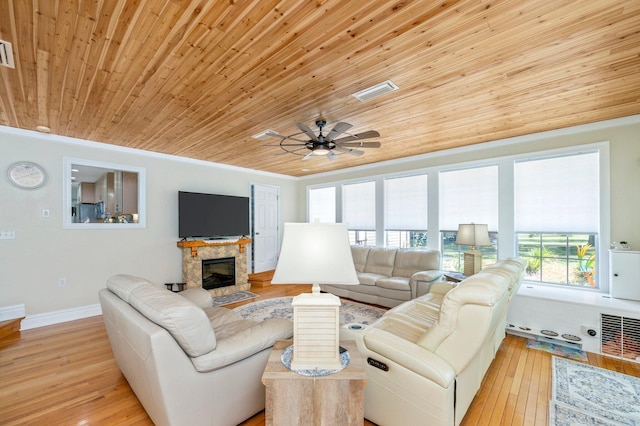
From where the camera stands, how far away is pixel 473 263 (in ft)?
12.2

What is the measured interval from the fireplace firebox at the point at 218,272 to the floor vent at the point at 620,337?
18.0 feet

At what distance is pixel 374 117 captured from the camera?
310 centimetres

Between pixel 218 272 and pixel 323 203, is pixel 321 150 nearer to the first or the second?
pixel 218 272

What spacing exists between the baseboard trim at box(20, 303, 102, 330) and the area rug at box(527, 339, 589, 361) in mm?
5948

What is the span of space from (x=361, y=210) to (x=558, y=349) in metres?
3.93

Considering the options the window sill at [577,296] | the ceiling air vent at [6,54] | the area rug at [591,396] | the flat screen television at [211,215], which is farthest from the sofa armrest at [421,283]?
the ceiling air vent at [6,54]

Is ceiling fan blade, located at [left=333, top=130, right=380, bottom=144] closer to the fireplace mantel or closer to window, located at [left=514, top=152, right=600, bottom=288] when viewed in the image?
window, located at [left=514, top=152, right=600, bottom=288]

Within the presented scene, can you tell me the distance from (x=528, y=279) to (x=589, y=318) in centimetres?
100

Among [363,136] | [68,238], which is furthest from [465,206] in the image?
[68,238]

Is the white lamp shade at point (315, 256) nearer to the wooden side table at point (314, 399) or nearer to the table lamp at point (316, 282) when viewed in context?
the table lamp at point (316, 282)

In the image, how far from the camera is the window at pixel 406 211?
5102 mm

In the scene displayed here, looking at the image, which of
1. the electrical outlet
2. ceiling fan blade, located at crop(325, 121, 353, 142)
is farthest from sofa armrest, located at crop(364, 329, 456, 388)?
the electrical outlet

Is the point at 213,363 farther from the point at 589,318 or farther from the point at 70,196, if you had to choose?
the point at 70,196

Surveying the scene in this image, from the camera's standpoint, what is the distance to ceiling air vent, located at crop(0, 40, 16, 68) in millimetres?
1808
